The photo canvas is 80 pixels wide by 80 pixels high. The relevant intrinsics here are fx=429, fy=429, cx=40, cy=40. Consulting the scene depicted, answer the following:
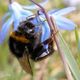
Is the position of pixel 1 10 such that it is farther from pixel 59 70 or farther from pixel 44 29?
pixel 44 29

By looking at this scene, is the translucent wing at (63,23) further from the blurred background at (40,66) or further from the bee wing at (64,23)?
the blurred background at (40,66)

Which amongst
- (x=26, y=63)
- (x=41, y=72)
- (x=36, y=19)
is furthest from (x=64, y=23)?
(x=41, y=72)

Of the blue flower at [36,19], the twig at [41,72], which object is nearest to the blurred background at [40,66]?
the twig at [41,72]

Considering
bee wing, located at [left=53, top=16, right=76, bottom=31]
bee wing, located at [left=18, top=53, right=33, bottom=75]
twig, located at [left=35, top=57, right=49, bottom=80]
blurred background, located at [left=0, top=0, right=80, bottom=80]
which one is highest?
bee wing, located at [left=53, top=16, right=76, bottom=31]

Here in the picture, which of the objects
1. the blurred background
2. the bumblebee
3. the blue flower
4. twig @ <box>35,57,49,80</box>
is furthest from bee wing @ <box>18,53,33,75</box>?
twig @ <box>35,57,49,80</box>

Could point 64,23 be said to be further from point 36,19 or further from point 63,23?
point 36,19

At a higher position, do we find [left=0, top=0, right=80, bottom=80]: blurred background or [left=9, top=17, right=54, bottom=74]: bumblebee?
[left=9, top=17, right=54, bottom=74]: bumblebee

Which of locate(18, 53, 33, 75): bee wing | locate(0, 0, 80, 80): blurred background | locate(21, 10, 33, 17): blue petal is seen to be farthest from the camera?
locate(0, 0, 80, 80): blurred background

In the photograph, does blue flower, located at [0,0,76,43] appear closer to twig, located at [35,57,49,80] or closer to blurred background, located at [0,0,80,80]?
blurred background, located at [0,0,80,80]
